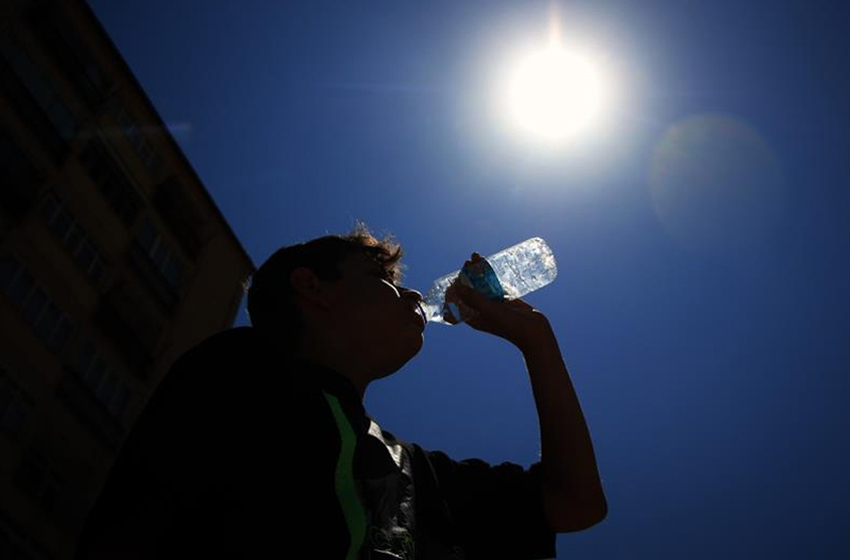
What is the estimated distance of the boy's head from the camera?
9.35 feet

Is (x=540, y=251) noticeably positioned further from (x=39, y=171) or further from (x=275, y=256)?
(x=39, y=171)

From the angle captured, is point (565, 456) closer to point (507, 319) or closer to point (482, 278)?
point (507, 319)

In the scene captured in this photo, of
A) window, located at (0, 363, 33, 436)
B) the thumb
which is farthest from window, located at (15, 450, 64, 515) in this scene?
the thumb

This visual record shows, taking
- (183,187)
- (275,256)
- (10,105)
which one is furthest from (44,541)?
(275,256)

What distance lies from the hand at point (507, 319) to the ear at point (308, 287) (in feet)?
1.95

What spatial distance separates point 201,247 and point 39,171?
6.19 metres

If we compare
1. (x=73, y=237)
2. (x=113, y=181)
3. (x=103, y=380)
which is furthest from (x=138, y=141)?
(x=103, y=380)

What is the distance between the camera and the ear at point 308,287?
298cm

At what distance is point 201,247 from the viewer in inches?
861

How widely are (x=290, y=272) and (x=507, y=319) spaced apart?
1.01m

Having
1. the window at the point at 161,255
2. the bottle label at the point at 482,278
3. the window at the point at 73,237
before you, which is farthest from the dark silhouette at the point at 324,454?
the window at the point at 161,255

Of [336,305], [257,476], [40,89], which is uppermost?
[40,89]

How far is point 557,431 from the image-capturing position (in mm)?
2672

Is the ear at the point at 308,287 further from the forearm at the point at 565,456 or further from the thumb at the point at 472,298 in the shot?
the forearm at the point at 565,456
